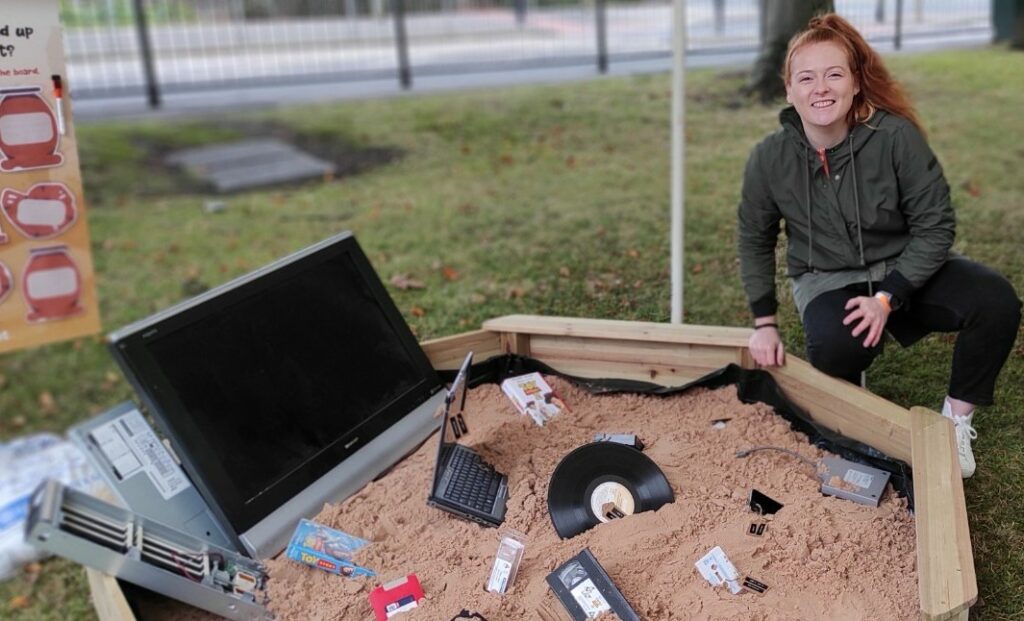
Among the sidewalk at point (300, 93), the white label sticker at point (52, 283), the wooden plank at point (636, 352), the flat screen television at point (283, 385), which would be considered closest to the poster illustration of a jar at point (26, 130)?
the white label sticker at point (52, 283)

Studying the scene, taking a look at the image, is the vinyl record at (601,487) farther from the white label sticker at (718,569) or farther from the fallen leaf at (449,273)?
the fallen leaf at (449,273)

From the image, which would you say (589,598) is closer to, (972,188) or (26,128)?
(26,128)

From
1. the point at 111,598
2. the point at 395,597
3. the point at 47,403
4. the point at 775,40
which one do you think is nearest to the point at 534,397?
the point at 395,597

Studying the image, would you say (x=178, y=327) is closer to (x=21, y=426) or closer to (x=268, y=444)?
(x=268, y=444)

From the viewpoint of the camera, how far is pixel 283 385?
7.81ft

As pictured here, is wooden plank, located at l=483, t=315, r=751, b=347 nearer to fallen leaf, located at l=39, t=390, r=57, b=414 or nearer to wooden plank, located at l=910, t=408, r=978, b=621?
wooden plank, located at l=910, t=408, r=978, b=621

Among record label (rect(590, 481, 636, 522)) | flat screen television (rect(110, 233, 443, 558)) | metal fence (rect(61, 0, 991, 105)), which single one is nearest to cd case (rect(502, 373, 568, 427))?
flat screen television (rect(110, 233, 443, 558))

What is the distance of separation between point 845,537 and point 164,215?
5.47m

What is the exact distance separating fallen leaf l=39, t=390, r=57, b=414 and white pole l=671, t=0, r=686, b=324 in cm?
376

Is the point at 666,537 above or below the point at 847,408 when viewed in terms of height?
below

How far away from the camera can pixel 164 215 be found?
20.1 ft

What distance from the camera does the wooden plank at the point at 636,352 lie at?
2602mm

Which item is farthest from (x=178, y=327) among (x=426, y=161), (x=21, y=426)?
(x=426, y=161)

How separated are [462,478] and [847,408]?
1065 millimetres
